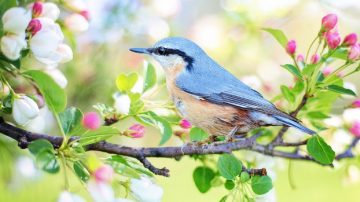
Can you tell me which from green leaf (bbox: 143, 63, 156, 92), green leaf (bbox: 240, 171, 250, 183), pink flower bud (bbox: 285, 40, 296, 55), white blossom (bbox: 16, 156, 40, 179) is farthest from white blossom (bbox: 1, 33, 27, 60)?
white blossom (bbox: 16, 156, 40, 179)

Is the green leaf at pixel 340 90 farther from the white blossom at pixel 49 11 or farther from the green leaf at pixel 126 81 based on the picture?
the white blossom at pixel 49 11

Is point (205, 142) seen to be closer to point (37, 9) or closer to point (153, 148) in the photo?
point (153, 148)

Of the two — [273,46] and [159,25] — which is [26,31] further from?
[273,46]

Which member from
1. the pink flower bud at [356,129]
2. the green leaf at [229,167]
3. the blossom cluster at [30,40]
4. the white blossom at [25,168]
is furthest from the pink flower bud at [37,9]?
the pink flower bud at [356,129]

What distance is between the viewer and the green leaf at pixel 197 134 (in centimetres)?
138

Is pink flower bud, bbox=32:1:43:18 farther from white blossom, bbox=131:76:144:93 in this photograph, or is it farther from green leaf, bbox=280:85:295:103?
green leaf, bbox=280:85:295:103

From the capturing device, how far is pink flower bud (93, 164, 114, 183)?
3.03 feet

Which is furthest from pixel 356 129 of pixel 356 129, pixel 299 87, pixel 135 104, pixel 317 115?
pixel 135 104

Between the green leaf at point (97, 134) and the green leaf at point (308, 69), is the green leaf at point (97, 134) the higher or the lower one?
the lower one

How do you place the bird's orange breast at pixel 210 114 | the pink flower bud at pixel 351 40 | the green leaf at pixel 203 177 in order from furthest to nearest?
the bird's orange breast at pixel 210 114, the green leaf at pixel 203 177, the pink flower bud at pixel 351 40

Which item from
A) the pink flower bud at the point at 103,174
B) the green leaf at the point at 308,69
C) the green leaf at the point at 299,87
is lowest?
the pink flower bud at the point at 103,174

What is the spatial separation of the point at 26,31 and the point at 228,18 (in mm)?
1158

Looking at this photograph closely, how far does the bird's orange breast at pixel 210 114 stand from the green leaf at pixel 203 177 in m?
0.12

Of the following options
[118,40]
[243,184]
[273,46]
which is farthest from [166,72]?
[273,46]
